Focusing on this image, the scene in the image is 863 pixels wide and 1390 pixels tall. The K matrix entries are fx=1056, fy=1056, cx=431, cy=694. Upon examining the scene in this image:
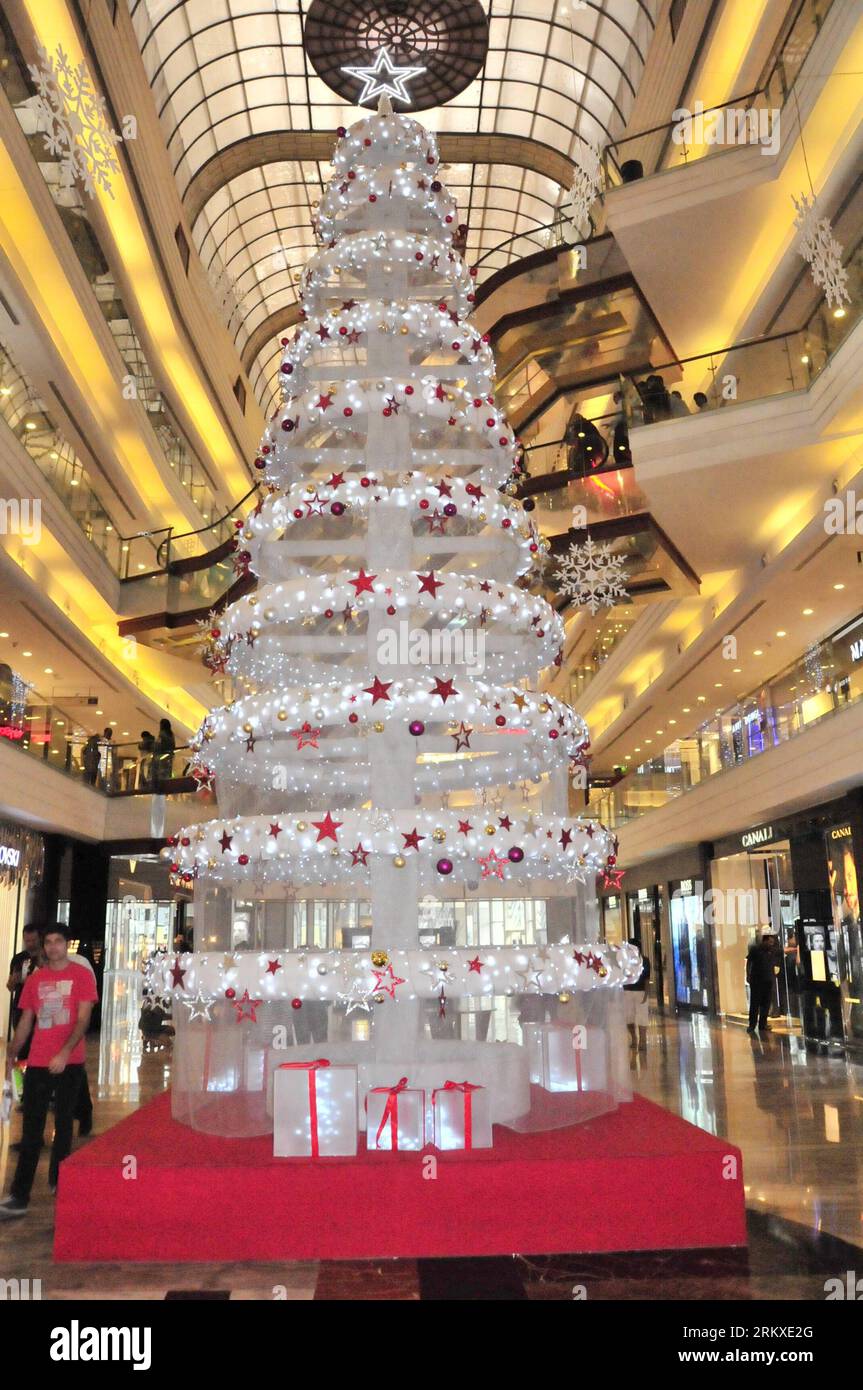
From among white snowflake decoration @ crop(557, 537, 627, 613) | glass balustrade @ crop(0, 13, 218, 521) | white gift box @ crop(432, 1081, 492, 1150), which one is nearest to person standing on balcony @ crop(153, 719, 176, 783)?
glass balustrade @ crop(0, 13, 218, 521)

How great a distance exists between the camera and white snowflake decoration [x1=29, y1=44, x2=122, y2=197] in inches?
620

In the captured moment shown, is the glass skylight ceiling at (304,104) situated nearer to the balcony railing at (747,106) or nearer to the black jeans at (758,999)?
the balcony railing at (747,106)

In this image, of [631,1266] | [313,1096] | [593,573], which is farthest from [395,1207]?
[593,573]

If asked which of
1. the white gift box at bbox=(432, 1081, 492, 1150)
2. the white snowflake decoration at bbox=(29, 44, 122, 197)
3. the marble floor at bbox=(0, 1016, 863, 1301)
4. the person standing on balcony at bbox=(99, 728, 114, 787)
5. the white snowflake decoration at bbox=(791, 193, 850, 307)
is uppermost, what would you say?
the white snowflake decoration at bbox=(29, 44, 122, 197)

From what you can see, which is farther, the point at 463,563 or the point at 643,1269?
the point at 463,563

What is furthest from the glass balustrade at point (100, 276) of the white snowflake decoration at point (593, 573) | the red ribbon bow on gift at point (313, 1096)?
the red ribbon bow on gift at point (313, 1096)

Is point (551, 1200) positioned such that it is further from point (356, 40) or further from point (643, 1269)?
point (356, 40)

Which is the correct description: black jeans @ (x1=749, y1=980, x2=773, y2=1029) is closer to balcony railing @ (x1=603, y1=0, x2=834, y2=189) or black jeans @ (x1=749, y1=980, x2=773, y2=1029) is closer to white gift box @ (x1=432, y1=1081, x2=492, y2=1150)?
balcony railing @ (x1=603, y1=0, x2=834, y2=189)

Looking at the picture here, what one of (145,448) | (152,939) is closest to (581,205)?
(145,448)

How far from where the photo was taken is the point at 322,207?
7293mm

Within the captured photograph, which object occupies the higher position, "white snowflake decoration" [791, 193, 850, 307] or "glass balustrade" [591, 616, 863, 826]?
"white snowflake decoration" [791, 193, 850, 307]
